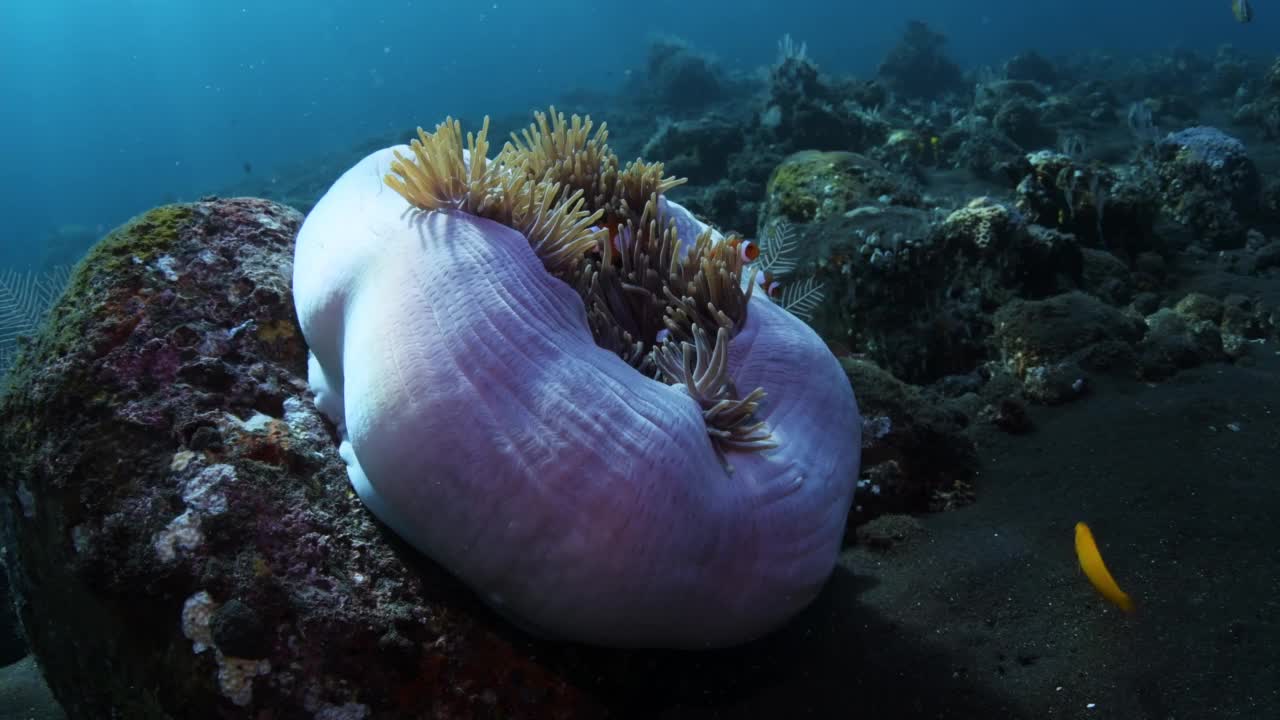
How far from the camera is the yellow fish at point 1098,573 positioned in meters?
2.43

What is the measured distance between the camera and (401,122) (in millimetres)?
46594

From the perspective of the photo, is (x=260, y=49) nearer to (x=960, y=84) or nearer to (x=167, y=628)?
(x=960, y=84)

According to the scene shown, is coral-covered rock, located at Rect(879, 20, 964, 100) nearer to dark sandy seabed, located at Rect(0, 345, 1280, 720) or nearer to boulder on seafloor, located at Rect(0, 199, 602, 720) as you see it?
dark sandy seabed, located at Rect(0, 345, 1280, 720)

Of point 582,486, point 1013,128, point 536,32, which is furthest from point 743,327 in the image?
point 536,32

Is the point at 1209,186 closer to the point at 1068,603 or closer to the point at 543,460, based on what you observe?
the point at 1068,603

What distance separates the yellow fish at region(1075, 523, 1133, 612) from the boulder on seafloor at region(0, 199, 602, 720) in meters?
1.85

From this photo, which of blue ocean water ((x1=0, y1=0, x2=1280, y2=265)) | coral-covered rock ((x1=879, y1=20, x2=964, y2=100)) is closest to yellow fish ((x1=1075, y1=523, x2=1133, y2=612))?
coral-covered rock ((x1=879, y1=20, x2=964, y2=100))

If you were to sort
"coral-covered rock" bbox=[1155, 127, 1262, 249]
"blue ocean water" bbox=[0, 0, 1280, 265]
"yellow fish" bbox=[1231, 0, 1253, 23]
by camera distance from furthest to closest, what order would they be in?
"blue ocean water" bbox=[0, 0, 1280, 265] < "yellow fish" bbox=[1231, 0, 1253, 23] < "coral-covered rock" bbox=[1155, 127, 1262, 249]

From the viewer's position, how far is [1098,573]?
2.45 meters

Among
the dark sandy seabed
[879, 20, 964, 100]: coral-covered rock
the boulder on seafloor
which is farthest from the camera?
[879, 20, 964, 100]: coral-covered rock

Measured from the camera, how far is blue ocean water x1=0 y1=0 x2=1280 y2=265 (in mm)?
45844

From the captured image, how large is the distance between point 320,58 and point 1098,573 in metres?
85.6

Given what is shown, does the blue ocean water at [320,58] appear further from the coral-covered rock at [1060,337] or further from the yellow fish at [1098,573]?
the yellow fish at [1098,573]

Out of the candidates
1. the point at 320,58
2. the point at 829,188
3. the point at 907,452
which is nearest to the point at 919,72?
the point at 829,188
